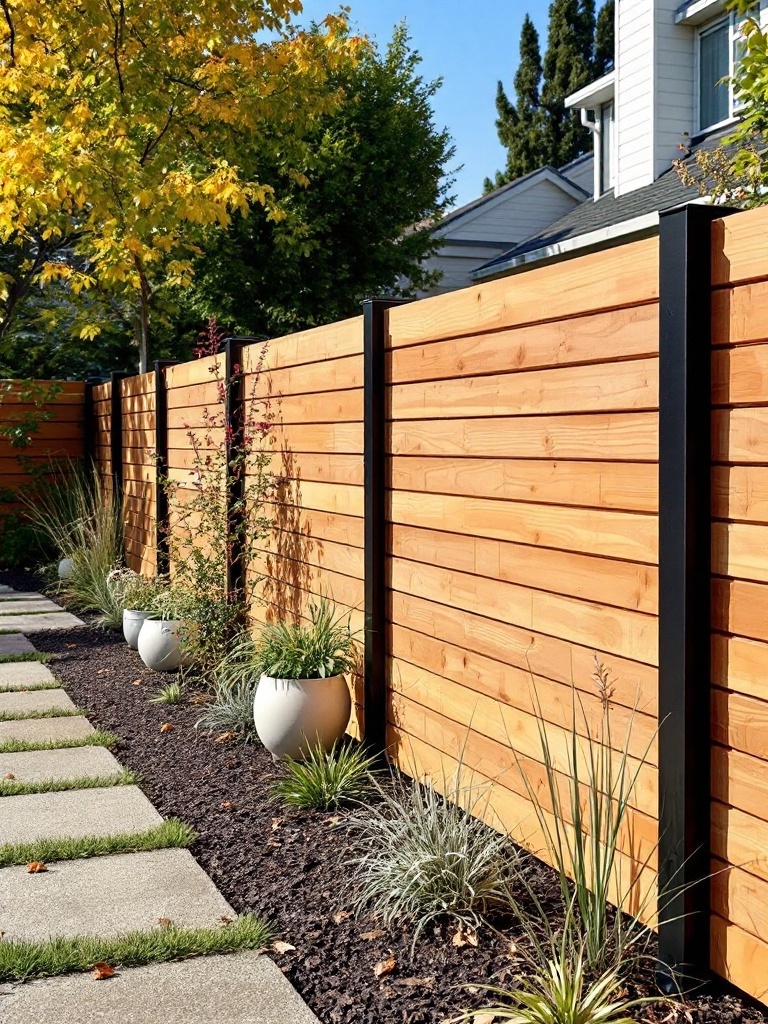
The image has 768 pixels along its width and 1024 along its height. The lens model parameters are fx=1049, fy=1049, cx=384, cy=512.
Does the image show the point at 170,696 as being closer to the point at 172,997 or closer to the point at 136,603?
the point at 136,603

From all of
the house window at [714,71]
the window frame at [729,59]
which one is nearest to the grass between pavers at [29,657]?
the window frame at [729,59]

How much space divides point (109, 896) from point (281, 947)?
0.66 metres

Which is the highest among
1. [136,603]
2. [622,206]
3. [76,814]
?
[622,206]

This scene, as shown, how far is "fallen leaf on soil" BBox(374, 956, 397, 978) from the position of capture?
8.69 feet

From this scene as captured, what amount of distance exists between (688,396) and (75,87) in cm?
837

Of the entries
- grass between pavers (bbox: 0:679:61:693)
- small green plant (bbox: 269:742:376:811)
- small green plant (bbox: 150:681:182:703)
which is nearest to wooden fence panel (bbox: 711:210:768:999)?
small green plant (bbox: 269:742:376:811)

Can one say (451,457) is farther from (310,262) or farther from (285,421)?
(310,262)

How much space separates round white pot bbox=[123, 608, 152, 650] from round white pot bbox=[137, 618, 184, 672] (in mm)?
464

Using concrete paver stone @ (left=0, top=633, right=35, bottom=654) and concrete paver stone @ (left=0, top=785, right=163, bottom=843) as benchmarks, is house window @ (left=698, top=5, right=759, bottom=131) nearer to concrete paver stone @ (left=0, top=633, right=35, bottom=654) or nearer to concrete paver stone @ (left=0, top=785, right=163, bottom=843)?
concrete paver stone @ (left=0, top=633, right=35, bottom=654)

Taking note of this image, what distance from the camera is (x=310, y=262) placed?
13.5 metres

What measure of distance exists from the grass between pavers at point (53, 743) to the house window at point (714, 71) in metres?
9.50

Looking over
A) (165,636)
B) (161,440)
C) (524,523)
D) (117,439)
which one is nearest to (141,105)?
(117,439)

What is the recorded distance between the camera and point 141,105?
921 cm

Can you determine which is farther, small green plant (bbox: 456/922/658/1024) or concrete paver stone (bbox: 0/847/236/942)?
concrete paver stone (bbox: 0/847/236/942)
